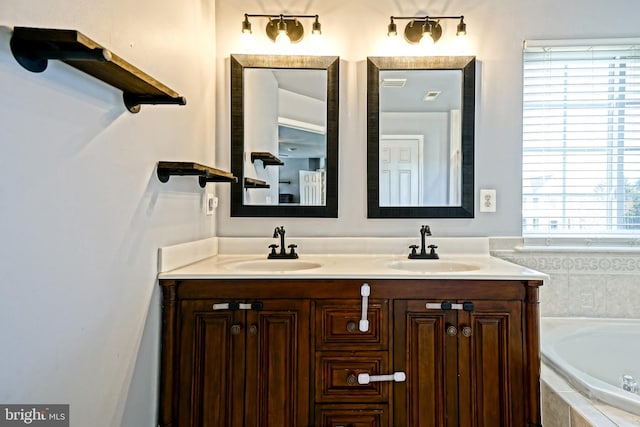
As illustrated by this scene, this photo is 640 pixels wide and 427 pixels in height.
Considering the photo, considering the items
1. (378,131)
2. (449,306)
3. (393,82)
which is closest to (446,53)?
(393,82)

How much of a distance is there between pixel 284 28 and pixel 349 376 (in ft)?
5.97

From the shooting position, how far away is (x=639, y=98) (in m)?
2.04

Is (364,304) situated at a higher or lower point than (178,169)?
lower

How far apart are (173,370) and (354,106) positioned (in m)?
1.61

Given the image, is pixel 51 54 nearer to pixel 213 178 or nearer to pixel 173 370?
pixel 213 178

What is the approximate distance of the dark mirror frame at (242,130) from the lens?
2033 millimetres

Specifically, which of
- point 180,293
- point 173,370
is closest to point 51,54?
point 180,293

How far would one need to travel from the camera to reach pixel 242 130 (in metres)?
2.06

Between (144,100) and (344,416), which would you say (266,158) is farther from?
(344,416)

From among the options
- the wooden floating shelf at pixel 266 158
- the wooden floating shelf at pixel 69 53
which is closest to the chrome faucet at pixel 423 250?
the wooden floating shelf at pixel 266 158

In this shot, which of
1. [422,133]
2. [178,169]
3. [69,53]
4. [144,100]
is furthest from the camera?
[422,133]

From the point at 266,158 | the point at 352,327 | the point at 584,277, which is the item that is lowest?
the point at 352,327

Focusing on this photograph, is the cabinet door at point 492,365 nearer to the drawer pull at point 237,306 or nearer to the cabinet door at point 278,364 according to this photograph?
the cabinet door at point 278,364

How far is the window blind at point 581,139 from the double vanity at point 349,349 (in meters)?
0.87
